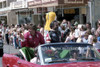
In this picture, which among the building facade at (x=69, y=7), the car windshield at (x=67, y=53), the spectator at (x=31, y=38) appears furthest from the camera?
the building facade at (x=69, y=7)

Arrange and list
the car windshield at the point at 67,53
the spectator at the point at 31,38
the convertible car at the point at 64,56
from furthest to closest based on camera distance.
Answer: the spectator at the point at 31,38
the car windshield at the point at 67,53
the convertible car at the point at 64,56

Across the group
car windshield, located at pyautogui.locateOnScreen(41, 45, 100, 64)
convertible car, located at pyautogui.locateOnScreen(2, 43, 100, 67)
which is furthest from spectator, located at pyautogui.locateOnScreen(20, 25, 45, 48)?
car windshield, located at pyautogui.locateOnScreen(41, 45, 100, 64)

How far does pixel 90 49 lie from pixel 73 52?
1.59 feet

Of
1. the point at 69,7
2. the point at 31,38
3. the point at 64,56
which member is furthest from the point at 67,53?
the point at 69,7

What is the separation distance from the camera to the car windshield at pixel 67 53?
6597 millimetres

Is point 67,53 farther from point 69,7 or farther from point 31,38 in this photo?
point 69,7

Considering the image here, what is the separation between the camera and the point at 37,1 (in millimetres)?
24922

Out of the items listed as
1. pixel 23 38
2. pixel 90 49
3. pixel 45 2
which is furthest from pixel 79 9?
pixel 90 49

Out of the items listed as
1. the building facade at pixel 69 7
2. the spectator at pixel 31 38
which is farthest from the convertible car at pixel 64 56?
the building facade at pixel 69 7

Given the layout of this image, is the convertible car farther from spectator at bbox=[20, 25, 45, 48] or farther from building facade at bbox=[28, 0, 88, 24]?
building facade at bbox=[28, 0, 88, 24]

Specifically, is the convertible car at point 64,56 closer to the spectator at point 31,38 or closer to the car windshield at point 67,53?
the car windshield at point 67,53

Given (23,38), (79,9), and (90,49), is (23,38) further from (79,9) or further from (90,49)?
(79,9)

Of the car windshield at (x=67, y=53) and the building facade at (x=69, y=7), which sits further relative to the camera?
the building facade at (x=69, y=7)

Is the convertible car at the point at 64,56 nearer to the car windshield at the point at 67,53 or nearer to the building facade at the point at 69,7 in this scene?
the car windshield at the point at 67,53
